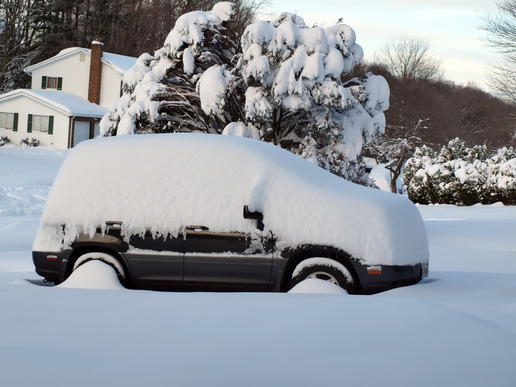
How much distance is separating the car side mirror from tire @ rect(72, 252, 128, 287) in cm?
140

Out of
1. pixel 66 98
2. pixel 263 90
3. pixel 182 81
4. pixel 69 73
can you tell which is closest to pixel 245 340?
pixel 263 90

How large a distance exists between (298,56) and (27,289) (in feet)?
39.5

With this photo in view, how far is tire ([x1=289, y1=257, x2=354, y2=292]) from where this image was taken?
7320 mm

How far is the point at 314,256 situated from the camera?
7391mm

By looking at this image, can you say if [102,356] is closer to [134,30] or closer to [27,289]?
[27,289]

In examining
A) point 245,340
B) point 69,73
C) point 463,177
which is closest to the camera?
point 245,340

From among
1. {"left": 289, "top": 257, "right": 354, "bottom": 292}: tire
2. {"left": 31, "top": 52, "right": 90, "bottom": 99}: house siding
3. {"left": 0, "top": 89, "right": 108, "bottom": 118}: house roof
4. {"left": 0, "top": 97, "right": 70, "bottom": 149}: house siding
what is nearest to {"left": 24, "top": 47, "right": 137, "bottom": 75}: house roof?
{"left": 31, "top": 52, "right": 90, "bottom": 99}: house siding

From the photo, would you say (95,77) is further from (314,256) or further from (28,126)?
(314,256)

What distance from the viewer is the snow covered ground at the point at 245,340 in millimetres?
3557

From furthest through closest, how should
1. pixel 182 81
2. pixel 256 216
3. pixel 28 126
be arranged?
pixel 28 126
pixel 182 81
pixel 256 216

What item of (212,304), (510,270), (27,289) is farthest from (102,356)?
(510,270)

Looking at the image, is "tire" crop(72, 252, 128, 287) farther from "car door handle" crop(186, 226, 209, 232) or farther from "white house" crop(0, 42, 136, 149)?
"white house" crop(0, 42, 136, 149)

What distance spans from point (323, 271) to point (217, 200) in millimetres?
1245

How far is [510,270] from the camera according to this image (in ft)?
35.6
